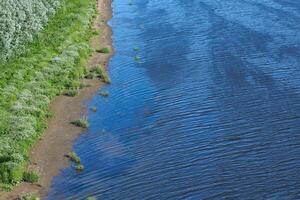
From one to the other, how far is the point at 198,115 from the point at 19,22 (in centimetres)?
1981

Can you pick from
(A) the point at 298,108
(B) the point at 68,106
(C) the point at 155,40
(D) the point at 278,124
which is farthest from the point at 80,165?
(C) the point at 155,40

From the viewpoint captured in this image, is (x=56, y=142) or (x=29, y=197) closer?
(x=29, y=197)

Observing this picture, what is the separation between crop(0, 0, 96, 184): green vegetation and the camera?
3117 cm

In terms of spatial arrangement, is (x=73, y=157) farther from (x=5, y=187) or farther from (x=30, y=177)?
(x=5, y=187)

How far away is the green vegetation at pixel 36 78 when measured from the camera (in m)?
31.2

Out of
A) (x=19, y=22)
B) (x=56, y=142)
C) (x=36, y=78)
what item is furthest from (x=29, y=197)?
(x=19, y=22)

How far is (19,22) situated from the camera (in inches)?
1847

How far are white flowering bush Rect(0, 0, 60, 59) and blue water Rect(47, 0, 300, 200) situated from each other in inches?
289

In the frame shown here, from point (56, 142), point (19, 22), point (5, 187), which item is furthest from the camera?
point (19, 22)

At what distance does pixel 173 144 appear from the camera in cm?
3203

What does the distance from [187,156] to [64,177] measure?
22.3 ft

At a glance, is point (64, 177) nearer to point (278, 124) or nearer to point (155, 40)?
point (278, 124)

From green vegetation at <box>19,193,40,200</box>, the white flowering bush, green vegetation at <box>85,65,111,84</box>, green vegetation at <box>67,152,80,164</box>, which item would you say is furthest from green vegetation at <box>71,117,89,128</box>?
the white flowering bush

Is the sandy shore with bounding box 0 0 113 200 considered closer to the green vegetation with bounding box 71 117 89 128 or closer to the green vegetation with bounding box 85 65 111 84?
the green vegetation with bounding box 71 117 89 128
